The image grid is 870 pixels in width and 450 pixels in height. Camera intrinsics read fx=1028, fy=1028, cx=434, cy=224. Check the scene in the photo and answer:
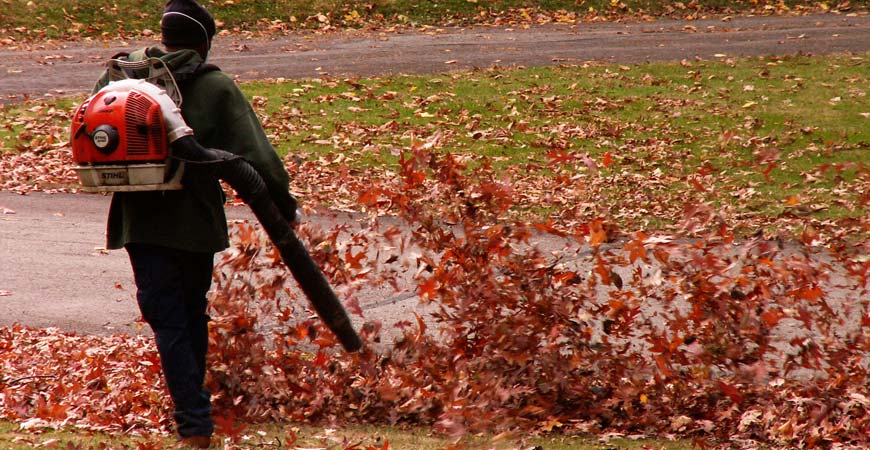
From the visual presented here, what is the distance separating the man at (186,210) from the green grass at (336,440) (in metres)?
0.46

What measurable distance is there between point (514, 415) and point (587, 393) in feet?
1.47

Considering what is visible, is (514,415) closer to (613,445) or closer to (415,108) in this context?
(613,445)

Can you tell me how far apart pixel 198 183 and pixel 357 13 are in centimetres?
1792

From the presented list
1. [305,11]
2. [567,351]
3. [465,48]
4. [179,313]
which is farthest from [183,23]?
[305,11]

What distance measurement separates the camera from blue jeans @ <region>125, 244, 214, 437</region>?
14.1ft

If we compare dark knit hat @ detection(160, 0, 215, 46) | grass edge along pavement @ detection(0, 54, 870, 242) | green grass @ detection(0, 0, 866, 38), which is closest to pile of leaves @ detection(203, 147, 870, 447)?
dark knit hat @ detection(160, 0, 215, 46)

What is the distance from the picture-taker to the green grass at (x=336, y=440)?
15.5 ft

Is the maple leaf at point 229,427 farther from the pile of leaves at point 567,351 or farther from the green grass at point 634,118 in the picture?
the green grass at point 634,118

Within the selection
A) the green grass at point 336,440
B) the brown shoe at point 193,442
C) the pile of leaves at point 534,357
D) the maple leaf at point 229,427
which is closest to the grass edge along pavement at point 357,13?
the pile of leaves at point 534,357

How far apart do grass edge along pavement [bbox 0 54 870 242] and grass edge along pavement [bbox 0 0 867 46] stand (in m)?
5.03

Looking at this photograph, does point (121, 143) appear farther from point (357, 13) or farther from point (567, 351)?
point (357, 13)

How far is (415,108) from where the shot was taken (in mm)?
14180

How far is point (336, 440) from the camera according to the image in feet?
16.0

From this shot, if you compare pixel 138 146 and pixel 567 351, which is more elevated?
pixel 138 146
